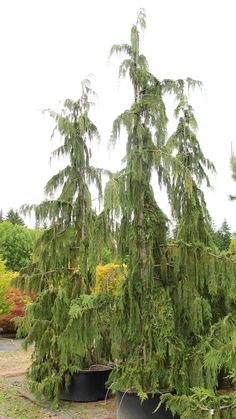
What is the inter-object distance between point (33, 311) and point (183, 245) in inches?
133

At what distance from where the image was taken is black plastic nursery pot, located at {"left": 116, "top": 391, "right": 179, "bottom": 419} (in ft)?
18.9

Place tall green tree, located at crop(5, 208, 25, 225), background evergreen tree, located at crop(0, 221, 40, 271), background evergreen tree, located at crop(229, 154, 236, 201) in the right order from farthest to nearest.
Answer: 1. tall green tree, located at crop(5, 208, 25, 225)
2. background evergreen tree, located at crop(0, 221, 40, 271)
3. background evergreen tree, located at crop(229, 154, 236, 201)

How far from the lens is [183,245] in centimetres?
602

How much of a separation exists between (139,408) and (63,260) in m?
3.21

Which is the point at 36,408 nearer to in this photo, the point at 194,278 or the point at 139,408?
the point at 139,408

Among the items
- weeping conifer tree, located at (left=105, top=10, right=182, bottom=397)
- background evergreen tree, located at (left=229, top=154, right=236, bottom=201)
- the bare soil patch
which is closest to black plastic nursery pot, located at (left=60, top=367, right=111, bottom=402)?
the bare soil patch

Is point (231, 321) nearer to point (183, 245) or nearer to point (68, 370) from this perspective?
point (183, 245)

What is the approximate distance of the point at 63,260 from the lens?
8.30 m

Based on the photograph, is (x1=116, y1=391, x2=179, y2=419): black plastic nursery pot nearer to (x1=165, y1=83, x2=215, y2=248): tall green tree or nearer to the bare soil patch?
the bare soil patch

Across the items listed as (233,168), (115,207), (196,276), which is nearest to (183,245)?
(196,276)

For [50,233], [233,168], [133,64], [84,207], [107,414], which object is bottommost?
[107,414]

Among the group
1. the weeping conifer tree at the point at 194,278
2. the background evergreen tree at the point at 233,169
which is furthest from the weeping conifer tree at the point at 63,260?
the background evergreen tree at the point at 233,169

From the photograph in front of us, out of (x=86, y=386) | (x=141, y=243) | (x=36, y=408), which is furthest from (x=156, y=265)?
(x=36, y=408)

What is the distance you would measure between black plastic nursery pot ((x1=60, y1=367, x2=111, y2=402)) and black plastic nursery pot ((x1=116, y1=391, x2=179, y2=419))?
6.35 ft
